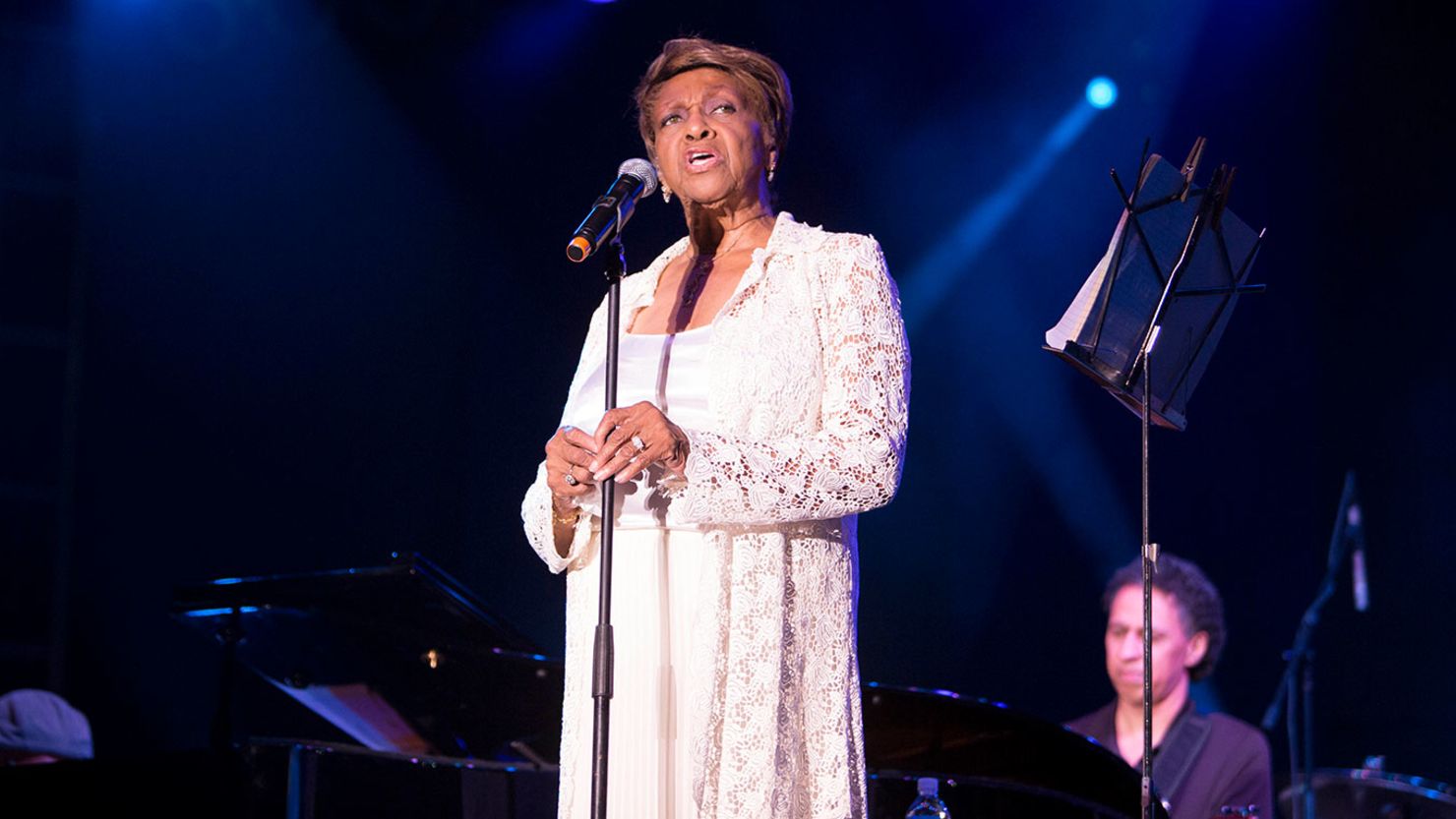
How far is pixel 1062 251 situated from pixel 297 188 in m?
3.15

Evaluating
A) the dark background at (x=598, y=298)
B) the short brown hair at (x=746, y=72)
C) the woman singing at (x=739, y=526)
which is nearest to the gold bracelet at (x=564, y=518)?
the woman singing at (x=739, y=526)

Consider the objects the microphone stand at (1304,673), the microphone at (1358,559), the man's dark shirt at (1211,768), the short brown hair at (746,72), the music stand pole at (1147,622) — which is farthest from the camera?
the microphone at (1358,559)

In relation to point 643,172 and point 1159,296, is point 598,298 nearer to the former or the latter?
point 1159,296

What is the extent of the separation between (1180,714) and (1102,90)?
2.84 m

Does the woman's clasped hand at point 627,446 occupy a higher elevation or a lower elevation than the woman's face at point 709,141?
lower

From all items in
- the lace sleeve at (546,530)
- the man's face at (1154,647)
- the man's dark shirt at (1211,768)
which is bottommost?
the man's dark shirt at (1211,768)

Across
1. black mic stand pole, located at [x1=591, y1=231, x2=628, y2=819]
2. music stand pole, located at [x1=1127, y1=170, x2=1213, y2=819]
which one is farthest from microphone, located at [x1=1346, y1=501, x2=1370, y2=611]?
black mic stand pole, located at [x1=591, y1=231, x2=628, y2=819]

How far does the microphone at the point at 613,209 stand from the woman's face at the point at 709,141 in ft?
0.60

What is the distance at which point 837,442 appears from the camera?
217cm

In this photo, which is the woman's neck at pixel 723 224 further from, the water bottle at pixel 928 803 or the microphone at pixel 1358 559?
the microphone at pixel 1358 559

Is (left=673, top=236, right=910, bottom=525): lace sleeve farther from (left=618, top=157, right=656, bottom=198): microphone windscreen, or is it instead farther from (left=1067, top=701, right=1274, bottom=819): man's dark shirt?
(left=1067, top=701, right=1274, bottom=819): man's dark shirt

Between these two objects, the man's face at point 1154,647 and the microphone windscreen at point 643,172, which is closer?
the microphone windscreen at point 643,172

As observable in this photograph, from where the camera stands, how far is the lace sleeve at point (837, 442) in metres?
2.09

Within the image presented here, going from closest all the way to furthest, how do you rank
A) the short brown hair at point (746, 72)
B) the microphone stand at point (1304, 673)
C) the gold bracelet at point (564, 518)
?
1. the gold bracelet at point (564, 518)
2. the short brown hair at point (746, 72)
3. the microphone stand at point (1304, 673)
